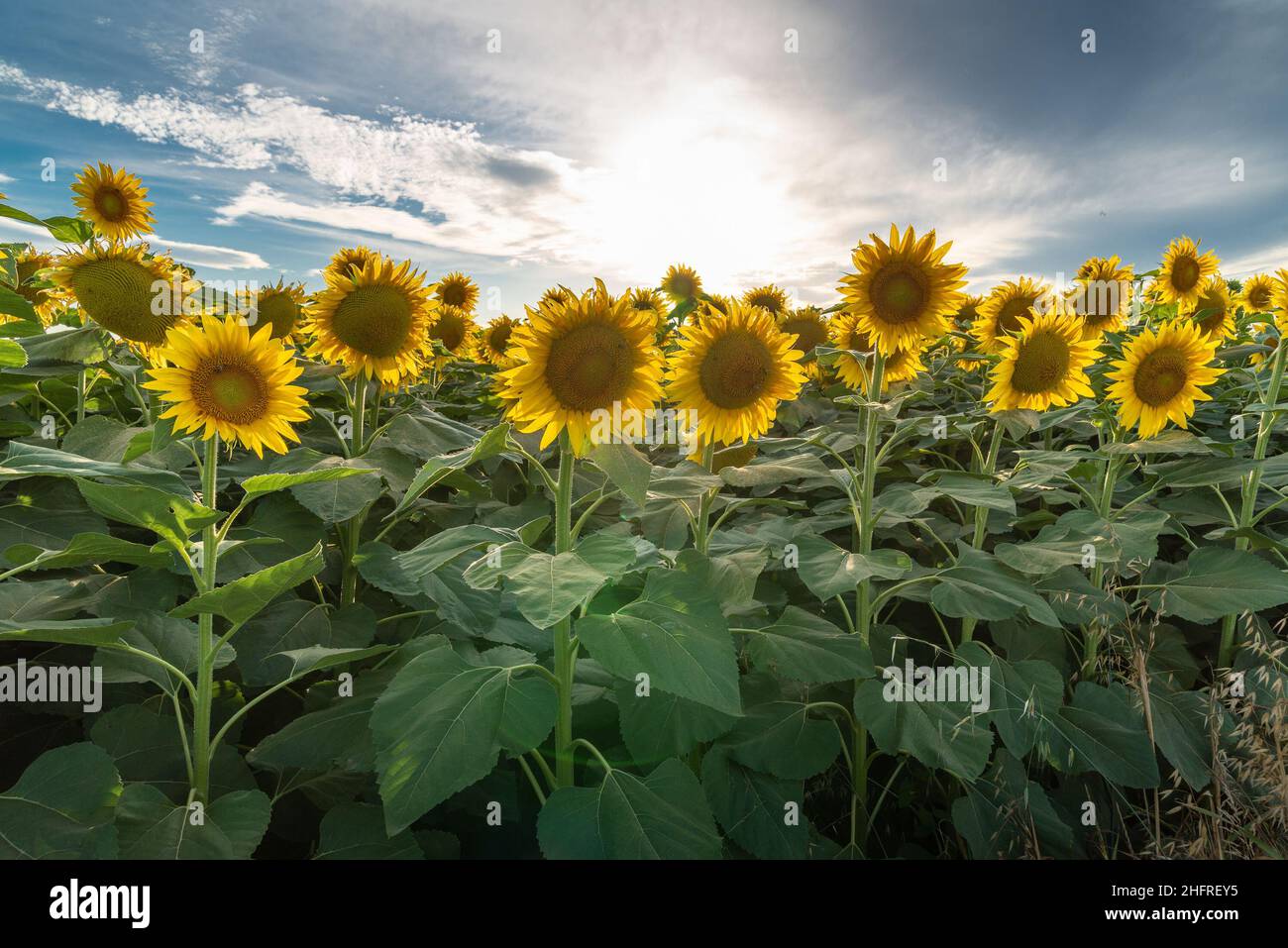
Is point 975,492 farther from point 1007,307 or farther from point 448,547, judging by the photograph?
point 1007,307

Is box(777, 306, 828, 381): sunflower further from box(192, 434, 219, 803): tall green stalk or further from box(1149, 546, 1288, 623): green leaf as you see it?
box(192, 434, 219, 803): tall green stalk

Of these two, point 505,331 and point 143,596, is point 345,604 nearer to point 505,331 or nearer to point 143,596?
point 143,596

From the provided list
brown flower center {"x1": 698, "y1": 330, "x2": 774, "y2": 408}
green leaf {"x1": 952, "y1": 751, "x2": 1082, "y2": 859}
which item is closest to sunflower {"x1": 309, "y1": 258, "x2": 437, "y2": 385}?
brown flower center {"x1": 698, "y1": 330, "x2": 774, "y2": 408}

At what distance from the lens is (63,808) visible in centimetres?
177

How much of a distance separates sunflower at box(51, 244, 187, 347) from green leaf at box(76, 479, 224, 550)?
5.21 feet

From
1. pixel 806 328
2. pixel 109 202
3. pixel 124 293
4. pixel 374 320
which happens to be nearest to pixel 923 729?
pixel 374 320

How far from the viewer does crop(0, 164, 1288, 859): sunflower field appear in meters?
1.84

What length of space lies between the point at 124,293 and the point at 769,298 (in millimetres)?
4748

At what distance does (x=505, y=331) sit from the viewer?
6.69 m

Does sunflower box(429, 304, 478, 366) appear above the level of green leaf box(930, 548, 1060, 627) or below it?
above

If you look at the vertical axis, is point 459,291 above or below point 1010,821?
above

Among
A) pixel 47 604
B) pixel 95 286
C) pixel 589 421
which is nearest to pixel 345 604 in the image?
pixel 47 604

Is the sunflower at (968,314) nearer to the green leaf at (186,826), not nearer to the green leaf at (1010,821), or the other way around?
the green leaf at (1010,821)
